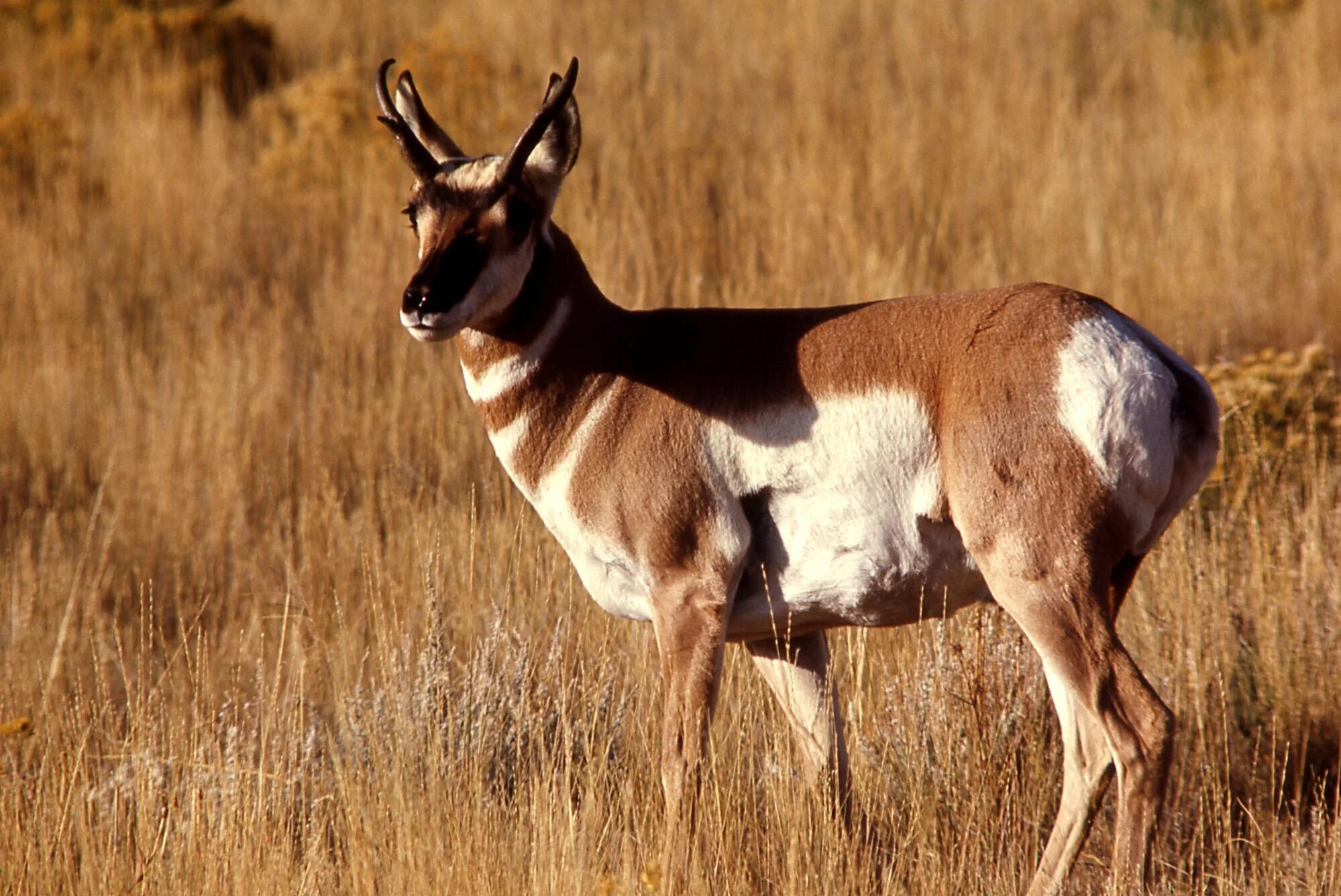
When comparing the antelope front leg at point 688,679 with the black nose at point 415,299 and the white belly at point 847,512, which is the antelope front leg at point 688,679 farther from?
the black nose at point 415,299

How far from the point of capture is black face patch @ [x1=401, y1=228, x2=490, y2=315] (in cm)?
338

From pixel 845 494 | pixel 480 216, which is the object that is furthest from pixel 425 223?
pixel 845 494

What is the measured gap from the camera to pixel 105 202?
1087 cm

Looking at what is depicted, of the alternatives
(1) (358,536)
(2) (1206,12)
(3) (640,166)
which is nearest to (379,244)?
(3) (640,166)

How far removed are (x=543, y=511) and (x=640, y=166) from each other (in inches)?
278

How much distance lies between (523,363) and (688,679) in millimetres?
951

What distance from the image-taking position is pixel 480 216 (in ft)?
11.9

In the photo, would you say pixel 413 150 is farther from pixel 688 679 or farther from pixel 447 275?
pixel 688 679

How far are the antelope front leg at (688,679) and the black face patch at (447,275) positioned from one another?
2.99 ft

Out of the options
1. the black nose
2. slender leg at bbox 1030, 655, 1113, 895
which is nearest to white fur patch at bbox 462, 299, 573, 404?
the black nose

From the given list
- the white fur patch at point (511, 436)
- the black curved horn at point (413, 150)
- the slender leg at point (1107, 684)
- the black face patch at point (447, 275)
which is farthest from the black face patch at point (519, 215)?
the slender leg at point (1107, 684)

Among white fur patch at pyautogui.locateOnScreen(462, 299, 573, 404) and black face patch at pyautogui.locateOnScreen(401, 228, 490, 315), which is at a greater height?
black face patch at pyautogui.locateOnScreen(401, 228, 490, 315)

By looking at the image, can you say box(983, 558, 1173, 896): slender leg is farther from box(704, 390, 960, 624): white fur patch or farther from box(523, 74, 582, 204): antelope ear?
box(523, 74, 582, 204): antelope ear

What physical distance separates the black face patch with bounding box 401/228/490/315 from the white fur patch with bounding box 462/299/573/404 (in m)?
0.32
